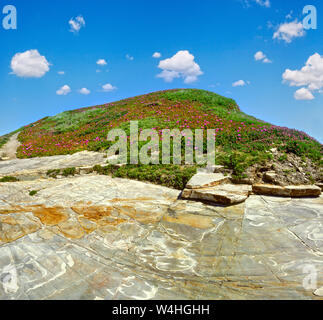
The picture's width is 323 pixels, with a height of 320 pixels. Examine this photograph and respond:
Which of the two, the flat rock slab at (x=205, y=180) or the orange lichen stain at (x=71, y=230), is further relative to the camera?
the flat rock slab at (x=205, y=180)

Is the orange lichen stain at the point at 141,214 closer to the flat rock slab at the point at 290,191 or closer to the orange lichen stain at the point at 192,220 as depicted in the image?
the orange lichen stain at the point at 192,220

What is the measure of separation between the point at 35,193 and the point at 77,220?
2862 millimetres

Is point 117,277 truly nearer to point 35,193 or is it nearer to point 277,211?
point 277,211

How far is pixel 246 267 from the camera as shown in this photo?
3807mm

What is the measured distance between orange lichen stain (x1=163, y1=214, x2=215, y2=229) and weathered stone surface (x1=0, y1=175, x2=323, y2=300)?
0.03 m

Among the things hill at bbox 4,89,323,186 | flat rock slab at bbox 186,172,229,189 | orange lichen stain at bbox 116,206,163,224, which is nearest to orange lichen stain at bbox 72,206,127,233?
orange lichen stain at bbox 116,206,163,224

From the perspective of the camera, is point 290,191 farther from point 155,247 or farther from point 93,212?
point 93,212

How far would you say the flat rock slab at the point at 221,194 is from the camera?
6234 mm

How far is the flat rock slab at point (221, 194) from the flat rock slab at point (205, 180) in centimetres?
18

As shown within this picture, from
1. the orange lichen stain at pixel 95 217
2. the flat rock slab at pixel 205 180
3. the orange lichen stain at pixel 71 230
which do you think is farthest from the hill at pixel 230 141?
the orange lichen stain at pixel 71 230

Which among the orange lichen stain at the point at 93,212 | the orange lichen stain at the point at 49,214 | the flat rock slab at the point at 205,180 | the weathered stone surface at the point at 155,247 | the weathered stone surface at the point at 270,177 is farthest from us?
the weathered stone surface at the point at 270,177

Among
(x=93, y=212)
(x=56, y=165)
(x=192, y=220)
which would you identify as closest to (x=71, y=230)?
(x=93, y=212)

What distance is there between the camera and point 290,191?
21.9 ft
